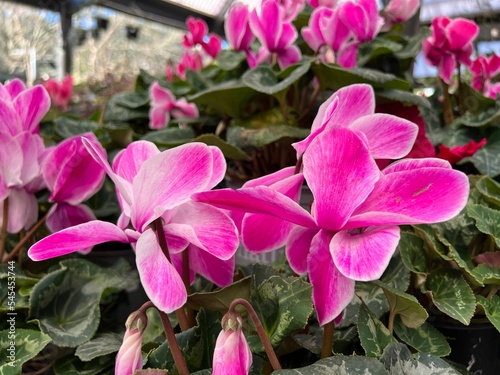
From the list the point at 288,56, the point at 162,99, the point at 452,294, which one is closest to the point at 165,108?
the point at 162,99

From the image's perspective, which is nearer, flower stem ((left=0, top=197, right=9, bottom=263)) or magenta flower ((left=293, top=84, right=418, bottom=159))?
magenta flower ((left=293, top=84, right=418, bottom=159))

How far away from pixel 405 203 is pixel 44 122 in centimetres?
90

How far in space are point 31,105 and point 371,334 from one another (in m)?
0.49

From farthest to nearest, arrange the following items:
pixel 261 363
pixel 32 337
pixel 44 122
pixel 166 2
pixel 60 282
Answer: pixel 166 2 → pixel 44 122 → pixel 60 282 → pixel 32 337 → pixel 261 363

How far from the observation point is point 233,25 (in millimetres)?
953

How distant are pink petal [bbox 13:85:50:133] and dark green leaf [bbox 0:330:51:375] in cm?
26

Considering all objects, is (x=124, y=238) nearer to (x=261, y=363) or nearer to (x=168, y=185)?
(x=168, y=185)

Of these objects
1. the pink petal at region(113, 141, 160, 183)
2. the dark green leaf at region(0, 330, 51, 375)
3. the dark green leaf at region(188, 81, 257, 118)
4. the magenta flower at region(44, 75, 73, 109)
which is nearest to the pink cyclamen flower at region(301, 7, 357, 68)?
the dark green leaf at region(188, 81, 257, 118)

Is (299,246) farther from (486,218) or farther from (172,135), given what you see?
(172,135)

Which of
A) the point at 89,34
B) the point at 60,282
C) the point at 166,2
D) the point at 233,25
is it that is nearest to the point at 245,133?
the point at 233,25

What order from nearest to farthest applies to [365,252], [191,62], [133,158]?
[365,252] → [133,158] → [191,62]

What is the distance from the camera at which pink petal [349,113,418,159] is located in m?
0.39

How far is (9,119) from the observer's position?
0.64m

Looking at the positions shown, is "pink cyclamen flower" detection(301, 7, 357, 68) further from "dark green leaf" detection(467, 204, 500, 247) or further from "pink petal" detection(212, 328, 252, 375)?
"pink petal" detection(212, 328, 252, 375)
